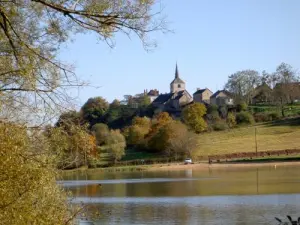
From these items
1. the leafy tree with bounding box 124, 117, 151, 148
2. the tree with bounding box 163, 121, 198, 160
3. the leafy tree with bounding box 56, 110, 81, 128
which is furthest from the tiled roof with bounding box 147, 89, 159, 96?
the leafy tree with bounding box 56, 110, 81, 128

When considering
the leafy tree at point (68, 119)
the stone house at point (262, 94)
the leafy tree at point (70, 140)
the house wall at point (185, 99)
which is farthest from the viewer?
the house wall at point (185, 99)

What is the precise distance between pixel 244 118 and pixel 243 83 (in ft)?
59.1

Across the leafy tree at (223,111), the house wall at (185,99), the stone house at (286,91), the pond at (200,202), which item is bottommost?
the pond at (200,202)

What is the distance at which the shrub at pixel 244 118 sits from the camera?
296 feet

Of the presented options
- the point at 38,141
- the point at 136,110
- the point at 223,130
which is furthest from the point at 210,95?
the point at 38,141

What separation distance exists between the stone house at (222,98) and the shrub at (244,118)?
1194 centimetres

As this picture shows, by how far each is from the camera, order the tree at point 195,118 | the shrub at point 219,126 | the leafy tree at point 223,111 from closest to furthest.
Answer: the tree at point 195,118
the shrub at point 219,126
the leafy tree at point 223,111

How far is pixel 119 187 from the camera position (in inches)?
1709

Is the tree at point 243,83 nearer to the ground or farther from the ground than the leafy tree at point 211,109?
farther from the ground

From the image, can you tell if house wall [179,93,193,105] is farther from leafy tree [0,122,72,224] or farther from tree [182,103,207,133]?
leafy tree [0,122,72,224]

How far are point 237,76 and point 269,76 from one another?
7407 millimetres

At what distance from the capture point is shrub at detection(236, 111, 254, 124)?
90188mm

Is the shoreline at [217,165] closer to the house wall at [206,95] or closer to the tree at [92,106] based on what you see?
the tree at [92,106]

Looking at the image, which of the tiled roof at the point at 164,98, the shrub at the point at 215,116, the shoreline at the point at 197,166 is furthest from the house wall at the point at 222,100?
the shoreline at the point at 197,166
